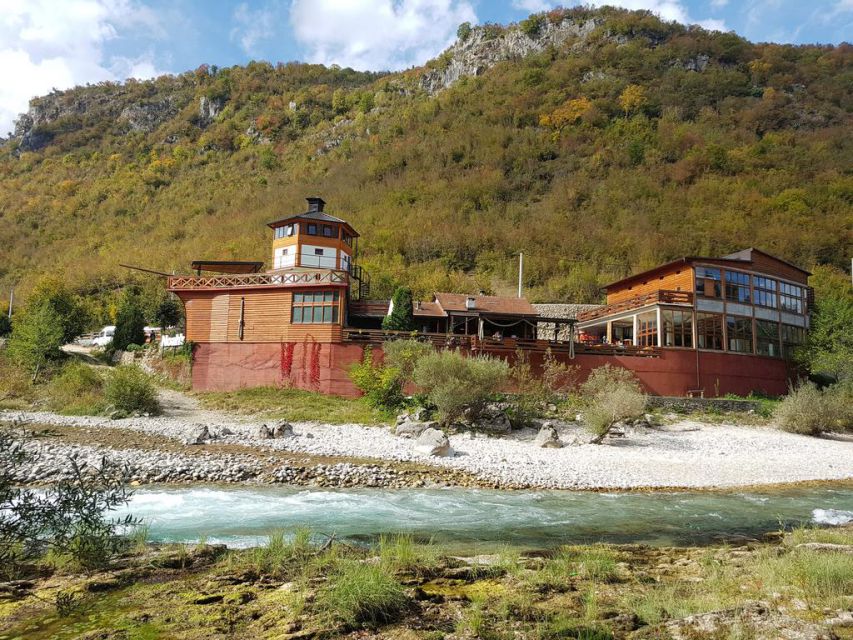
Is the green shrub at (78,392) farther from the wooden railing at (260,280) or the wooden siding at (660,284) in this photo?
the wooden siding at (660,284)

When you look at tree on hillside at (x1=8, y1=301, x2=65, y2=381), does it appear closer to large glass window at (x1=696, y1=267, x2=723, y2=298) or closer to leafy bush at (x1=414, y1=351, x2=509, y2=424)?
leafy bush at (x1=414, y1=351, x2=509, y2=424)

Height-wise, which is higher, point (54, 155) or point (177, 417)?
point (54, 155)

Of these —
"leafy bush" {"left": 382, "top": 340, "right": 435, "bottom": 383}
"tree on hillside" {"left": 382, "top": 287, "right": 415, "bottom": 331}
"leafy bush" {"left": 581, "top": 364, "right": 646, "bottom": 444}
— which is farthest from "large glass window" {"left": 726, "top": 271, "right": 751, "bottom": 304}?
"leafy bush" {"left": 382, "top": 340, "right": 435, "bottom": 383}

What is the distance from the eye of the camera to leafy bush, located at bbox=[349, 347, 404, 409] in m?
23.6

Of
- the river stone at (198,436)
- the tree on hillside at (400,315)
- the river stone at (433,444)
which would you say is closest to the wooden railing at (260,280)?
the tree on hillside at (400,315)

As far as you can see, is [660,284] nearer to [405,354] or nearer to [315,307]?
[405,354]

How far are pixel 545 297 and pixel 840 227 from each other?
28901 mm

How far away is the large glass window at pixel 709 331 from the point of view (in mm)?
28391

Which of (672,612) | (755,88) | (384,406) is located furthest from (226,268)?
(755,88)

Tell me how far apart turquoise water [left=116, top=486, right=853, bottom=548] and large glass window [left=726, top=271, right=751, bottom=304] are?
18295 mm

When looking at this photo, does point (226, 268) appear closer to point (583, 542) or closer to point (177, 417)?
point (177, 417)

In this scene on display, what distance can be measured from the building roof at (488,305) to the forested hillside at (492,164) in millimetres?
10682

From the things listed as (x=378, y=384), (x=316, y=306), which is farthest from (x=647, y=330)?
(x=316, y=306)

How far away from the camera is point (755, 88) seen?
73438 millimetres
